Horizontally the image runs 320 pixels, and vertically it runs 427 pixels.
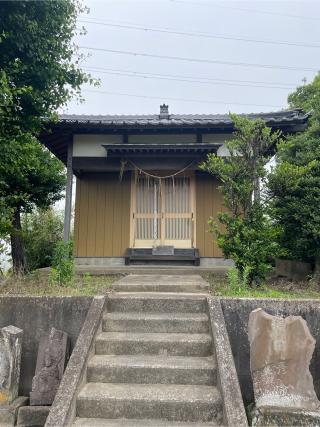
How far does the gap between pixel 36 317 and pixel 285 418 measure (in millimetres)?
3120

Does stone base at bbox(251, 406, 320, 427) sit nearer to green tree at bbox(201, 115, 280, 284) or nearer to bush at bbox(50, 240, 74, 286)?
green tree at bbox(201, 115, 280, 284)

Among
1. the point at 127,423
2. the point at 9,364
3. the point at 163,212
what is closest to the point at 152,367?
the point at 127,423

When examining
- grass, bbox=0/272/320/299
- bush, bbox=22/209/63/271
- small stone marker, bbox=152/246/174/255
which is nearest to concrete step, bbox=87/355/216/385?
grass, bbox=0/272/320/299

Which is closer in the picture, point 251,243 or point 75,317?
point 75,317

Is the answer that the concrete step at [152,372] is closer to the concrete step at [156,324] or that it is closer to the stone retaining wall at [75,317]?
the concrete step at [156,324]

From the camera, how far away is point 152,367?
3.47 meters

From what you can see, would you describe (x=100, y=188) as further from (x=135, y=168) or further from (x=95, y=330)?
(x=95, y=330)

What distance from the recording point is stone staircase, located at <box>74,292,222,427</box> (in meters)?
3.09

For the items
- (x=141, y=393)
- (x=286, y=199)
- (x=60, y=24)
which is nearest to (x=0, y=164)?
(x=60, y=24)

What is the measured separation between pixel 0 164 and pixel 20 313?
2.12 metres

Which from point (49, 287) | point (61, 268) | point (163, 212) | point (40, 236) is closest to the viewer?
Answer: point (49, 287)

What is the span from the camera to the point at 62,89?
566 cm

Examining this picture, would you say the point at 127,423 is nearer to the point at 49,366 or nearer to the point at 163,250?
the point at 49,366

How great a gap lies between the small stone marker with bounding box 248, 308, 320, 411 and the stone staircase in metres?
0.48
